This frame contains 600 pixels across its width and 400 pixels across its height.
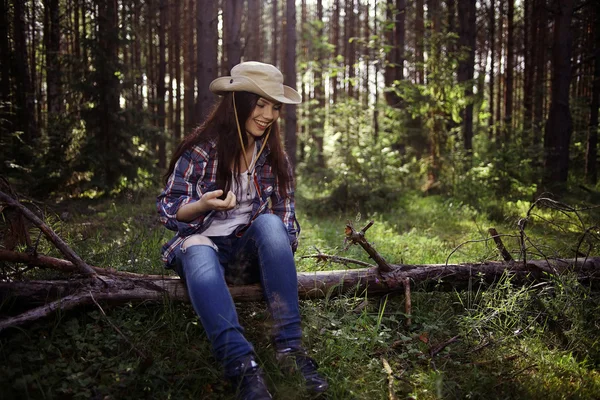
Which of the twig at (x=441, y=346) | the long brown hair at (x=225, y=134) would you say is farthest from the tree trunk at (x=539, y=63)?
the long brown hair at (x=225, y=134)

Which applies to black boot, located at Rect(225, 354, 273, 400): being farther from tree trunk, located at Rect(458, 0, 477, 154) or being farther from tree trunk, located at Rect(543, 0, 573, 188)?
tree trunk, located at Rect(458, 0, 477, 154)

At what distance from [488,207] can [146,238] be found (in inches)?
225

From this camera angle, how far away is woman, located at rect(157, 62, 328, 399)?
238 cm

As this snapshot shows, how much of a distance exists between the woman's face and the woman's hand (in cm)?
63

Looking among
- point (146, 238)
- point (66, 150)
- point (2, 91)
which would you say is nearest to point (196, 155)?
point (146, 238)

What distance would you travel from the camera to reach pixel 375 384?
8.04 feet

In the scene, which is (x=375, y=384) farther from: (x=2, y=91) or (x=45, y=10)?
(x=45, y=10)

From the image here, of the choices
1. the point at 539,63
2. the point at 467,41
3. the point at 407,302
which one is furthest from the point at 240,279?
the point at 539,63

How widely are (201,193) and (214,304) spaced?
0.83 meters

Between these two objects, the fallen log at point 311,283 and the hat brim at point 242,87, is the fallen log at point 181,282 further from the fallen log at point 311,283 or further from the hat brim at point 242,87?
the hat brim at point 242,87

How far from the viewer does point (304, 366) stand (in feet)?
7.90

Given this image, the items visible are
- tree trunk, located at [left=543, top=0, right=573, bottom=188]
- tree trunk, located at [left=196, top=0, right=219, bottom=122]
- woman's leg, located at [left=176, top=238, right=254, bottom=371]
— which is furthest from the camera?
tree trunk, located at [left=543, top=0, right=573, bottom=188]

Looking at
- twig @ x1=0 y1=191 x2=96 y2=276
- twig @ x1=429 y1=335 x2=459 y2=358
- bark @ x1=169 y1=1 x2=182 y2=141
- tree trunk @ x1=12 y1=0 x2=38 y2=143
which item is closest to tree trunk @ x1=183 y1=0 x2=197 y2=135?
bark @ x1=169 y1=1 x2=182 y2=141

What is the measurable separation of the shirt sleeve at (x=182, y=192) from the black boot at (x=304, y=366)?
93 centimetres
